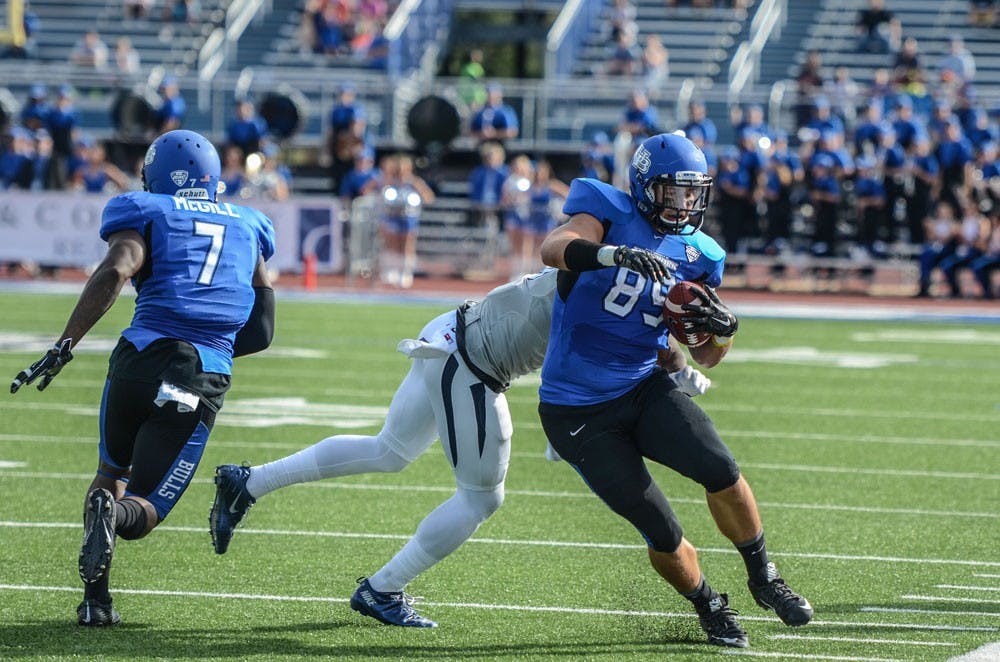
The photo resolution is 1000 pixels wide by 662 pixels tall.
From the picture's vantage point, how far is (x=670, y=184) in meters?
5.18

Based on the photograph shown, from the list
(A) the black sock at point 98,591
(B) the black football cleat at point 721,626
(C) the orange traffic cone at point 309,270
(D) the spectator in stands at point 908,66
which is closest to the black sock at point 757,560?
(B) the black football cleat at point 721,626

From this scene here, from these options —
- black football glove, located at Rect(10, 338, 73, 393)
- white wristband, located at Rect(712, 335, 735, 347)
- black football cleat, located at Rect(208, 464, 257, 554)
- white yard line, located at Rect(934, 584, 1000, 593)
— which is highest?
white wristband, located at Rect(712, 335, 735, 347)

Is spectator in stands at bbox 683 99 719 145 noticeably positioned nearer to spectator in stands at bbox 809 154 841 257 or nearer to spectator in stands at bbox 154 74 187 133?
spectator in stands at bbox 809 154 841 257

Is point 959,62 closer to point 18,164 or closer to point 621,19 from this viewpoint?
point 621,19

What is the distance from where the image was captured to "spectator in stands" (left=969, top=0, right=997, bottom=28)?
2570 cm

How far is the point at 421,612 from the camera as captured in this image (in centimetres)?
559

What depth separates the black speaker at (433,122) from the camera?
75.0 ft

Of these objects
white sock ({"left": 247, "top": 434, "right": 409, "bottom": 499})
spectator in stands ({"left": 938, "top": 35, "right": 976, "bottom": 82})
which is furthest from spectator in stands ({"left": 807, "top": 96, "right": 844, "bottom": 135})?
white sock ({"left": 247, "top": 434, "right": 409, "bottom": 499})

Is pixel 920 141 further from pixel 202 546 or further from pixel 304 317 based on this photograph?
pixel 202 546

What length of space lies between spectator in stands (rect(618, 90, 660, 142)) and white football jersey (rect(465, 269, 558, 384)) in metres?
16.4

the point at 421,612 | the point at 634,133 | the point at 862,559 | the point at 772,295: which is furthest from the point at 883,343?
the point at 421,612

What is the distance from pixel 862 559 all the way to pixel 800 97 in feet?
55.6

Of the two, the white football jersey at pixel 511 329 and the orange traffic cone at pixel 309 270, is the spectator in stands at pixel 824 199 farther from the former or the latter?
the white football jersey at pixel 511 329

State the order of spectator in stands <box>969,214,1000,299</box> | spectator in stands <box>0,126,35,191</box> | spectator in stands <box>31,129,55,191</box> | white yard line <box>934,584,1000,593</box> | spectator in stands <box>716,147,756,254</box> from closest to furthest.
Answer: white yard line <box>934,584,1000,593</box> < spectator in stands <box>969,214,1000,299</box> < spectator in stands <box>716,147,756,254</box> < spectator in stands <box>0,126,35,191</box> < spectator in stands <box>31,129,55,191</box>
